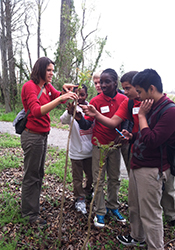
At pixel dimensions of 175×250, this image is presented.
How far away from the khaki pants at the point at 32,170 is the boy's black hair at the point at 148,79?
4.53 ft

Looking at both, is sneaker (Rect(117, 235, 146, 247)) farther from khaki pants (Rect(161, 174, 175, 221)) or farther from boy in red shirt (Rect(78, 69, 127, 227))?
khaki pants (Rect(161, 174, 175, 221))

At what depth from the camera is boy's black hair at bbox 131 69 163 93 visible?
5.95 feet

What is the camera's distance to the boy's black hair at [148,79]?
1.81 m

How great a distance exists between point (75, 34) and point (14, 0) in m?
3.51

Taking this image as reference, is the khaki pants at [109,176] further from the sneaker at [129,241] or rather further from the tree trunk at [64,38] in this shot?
the tree trunk at [64,38]

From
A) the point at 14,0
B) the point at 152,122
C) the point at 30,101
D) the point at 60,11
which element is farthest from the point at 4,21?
the point at 152,122

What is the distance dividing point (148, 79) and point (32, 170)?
5.81 feet

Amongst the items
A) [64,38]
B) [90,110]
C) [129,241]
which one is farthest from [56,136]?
[64,38]

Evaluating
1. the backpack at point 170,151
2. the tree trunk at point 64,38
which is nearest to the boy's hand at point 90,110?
the backpack at point 170,151

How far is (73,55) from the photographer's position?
1016 centimetres

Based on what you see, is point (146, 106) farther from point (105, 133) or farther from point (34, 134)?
point (34, 134)

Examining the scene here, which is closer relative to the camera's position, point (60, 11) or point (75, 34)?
point (75, 34)

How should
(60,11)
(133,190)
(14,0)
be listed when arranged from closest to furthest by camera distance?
(133,190) → (14,0) → (60,11)

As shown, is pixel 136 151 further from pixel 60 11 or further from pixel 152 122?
pixel 60 11
